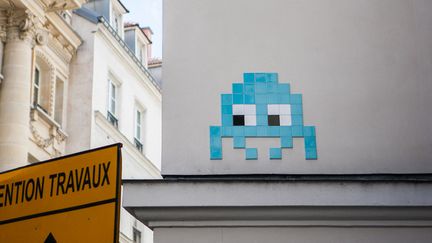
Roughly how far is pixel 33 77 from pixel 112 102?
20.9 ft

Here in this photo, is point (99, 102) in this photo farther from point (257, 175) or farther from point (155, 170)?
point (257, 175)

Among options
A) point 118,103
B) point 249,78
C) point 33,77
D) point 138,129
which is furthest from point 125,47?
point 249,78

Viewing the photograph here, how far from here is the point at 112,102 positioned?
32938mm

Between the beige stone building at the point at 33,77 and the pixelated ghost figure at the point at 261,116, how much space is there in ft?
53.1

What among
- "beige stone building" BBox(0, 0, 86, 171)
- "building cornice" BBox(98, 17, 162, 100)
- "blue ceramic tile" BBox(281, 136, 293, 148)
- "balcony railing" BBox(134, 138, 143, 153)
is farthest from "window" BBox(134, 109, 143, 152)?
"blue ceramic tile" BBox(281, 136, 293, 148)

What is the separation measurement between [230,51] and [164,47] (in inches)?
25.3

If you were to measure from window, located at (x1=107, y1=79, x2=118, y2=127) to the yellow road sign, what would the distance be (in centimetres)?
2683

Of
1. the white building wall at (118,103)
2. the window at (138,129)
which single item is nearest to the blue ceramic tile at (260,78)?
the white building wall at (118,103)

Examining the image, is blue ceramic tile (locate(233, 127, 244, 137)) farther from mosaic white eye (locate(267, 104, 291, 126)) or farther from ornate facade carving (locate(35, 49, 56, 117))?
ornate facade carving (locate(35, 49, 56, 117))

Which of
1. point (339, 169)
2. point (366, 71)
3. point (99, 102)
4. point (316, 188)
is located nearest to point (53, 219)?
point (316, 188)

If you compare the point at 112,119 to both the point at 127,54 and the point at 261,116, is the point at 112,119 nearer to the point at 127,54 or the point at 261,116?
the point at 127,54

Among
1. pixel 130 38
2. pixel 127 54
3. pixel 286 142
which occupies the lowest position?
pixel 286 142

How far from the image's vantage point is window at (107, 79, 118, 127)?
106ft

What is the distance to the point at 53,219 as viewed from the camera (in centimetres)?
491
